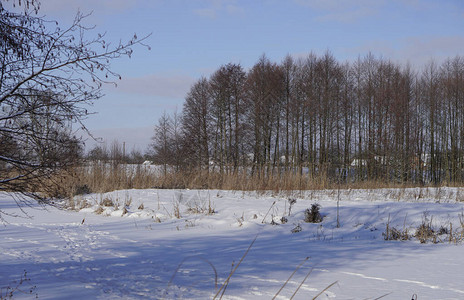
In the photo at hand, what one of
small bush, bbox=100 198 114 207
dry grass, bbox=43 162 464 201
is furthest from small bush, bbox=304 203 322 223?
small bush, bbox=100 198 114 207

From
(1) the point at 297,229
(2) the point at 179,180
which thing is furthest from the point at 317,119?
(1) the point at 297,229

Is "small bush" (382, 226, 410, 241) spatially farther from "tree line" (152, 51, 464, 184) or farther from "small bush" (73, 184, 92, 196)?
"tree line" (152, 51, 464, 184)

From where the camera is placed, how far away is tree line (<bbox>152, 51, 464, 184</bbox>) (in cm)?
2945

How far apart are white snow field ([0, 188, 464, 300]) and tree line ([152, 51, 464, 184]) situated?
20548 millimetres

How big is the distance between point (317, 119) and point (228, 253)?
84.5 ft

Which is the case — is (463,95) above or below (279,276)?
above

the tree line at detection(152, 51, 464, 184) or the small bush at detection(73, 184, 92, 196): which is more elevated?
the tree line at detection(152, 51, 464, 184)

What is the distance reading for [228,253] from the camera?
17.6 feet

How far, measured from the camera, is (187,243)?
6059mm

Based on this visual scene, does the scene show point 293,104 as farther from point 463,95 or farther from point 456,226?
point 456,226

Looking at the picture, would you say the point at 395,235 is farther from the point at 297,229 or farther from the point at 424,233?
the point at 297,229

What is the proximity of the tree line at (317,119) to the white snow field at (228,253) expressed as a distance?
20.5 m

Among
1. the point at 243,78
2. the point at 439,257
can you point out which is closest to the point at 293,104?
the point at 243,78

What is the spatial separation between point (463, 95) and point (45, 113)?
32810 millimetres
